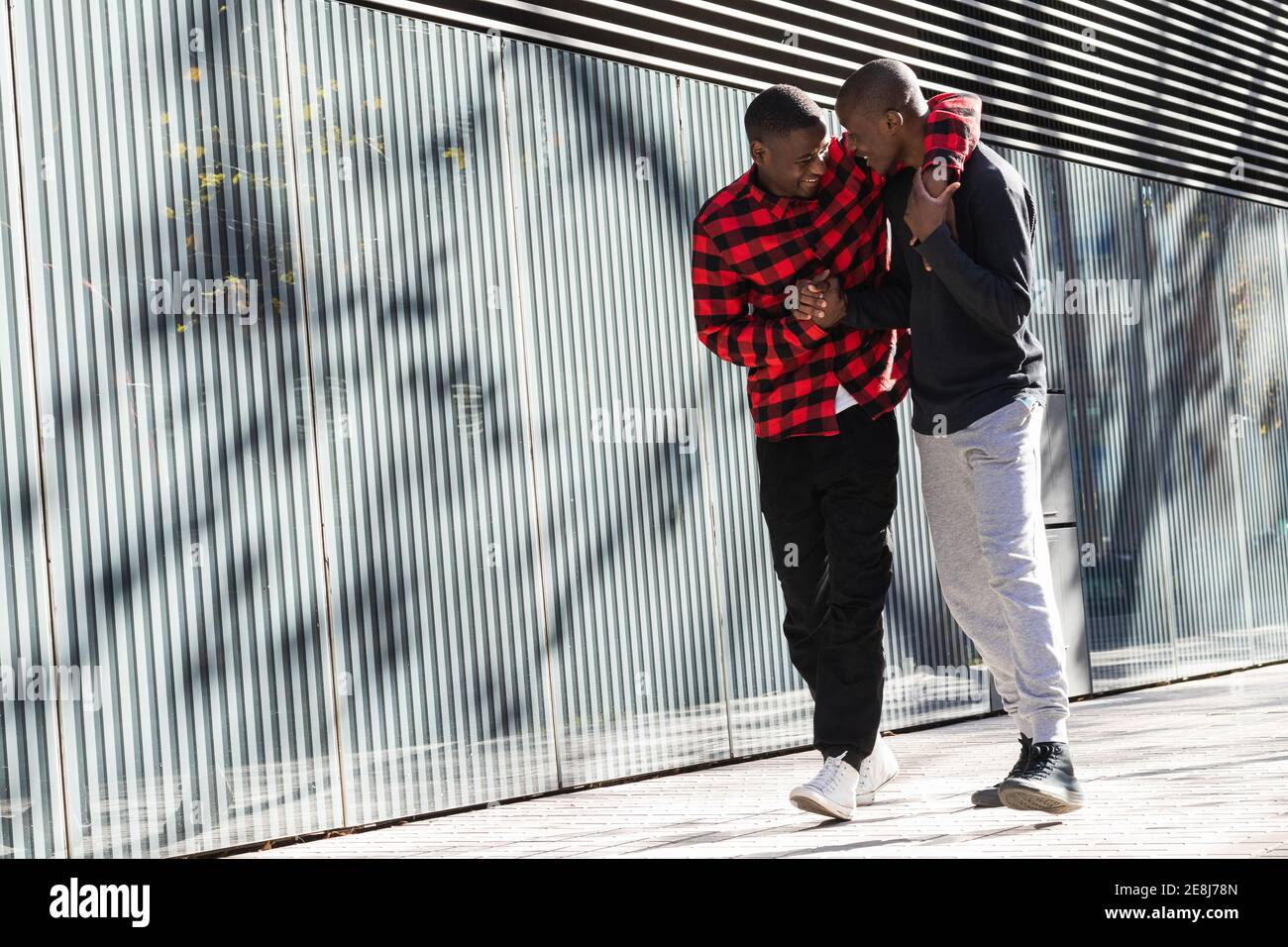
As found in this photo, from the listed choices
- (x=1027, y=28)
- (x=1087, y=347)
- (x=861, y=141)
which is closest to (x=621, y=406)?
(x=861, y=141)

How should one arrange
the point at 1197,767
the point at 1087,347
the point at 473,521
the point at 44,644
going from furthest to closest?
the point at 1087,347 < the point at 473,521 < the point at 1197,767 < the point at 44,644

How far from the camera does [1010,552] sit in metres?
3.88

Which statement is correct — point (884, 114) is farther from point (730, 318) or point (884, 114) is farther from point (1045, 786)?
point (1045, 786)

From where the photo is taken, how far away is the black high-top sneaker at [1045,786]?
12.1ft

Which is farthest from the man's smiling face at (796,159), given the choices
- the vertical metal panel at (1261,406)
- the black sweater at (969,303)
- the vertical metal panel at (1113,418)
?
the vertical metal panel at (1261,406)

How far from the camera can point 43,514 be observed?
12.8ft

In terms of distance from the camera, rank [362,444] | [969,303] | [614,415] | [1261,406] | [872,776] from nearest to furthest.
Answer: [969,303] < [872,776] < [362,444] < [614,415] < [1261,406]

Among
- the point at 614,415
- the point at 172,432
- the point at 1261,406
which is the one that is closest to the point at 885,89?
the point at 614,415

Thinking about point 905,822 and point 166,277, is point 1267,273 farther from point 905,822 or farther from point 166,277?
point 166,277

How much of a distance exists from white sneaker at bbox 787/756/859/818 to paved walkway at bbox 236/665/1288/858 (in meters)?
0.05

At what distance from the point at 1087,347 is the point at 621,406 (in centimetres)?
347

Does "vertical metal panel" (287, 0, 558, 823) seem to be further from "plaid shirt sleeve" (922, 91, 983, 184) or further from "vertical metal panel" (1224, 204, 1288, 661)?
"vertical metal panel" (1224, 204, 1288, 661)

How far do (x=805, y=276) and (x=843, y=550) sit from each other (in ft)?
2.81

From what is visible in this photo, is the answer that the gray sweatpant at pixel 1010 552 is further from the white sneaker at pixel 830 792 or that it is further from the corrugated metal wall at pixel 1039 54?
the corrugated metal wall at pixel 1039 54
